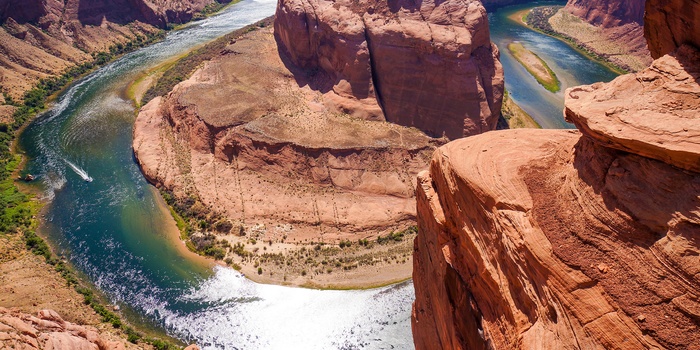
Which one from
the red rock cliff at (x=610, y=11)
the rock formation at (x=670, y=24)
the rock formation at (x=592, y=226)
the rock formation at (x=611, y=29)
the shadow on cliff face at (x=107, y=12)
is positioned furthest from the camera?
the red rock cliff at (x=610, y=11)

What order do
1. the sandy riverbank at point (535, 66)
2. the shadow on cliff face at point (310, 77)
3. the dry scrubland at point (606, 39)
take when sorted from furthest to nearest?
1. the dry scrubland at point (606, 39)
2. the sandy riverbank at point (535, 66)
3. the shadow on cliff face at point (310, 77)

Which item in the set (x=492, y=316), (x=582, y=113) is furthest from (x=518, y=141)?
(x=492, y=316)

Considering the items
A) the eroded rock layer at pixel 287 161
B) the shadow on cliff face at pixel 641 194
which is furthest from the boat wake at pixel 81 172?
the shadow on cliff face at pixel 641 194

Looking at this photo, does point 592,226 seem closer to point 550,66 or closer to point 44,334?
point 44,334

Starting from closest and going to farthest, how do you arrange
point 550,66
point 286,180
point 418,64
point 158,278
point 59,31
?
point 158,278 → point 286,180 → point 418,64 → point 59,31 → point 550,66

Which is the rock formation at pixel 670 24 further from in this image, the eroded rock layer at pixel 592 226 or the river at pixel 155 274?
the river at pixel 155 274

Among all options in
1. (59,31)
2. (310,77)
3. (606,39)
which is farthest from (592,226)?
(606,39)
